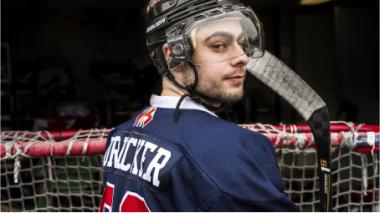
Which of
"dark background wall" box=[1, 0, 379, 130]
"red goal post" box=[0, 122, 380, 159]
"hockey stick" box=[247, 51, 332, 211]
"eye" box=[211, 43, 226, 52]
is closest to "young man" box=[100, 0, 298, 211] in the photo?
"eye" box=[211, 43, 226, 52]

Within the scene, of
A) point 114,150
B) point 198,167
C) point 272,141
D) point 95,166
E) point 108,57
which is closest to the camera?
point 198,167

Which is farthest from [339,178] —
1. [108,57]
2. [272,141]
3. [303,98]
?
[108,57]

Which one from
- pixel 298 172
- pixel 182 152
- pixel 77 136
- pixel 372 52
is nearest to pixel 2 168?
pixel 77 136

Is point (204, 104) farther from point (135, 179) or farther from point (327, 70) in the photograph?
point (327, 70)

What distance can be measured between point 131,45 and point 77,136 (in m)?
5.36

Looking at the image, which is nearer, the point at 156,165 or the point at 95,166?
the point at 156,165

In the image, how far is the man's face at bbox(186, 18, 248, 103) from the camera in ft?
3.89

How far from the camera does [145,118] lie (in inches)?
50.1

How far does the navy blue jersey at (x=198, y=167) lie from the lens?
1.04 m

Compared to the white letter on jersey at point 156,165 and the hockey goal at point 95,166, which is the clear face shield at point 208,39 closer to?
the white letter on jersey at point 156,165

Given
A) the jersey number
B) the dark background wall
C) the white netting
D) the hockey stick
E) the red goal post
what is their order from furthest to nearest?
the dark background wall < the white netting < the red goal post < the hockey stick < the jersey number

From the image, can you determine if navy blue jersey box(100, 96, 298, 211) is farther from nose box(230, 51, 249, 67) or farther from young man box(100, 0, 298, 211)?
nose box(230, 51, 249, 67)

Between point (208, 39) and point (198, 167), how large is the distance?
32 cm

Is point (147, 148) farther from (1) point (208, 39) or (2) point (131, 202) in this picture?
(1) point (208, 39)
